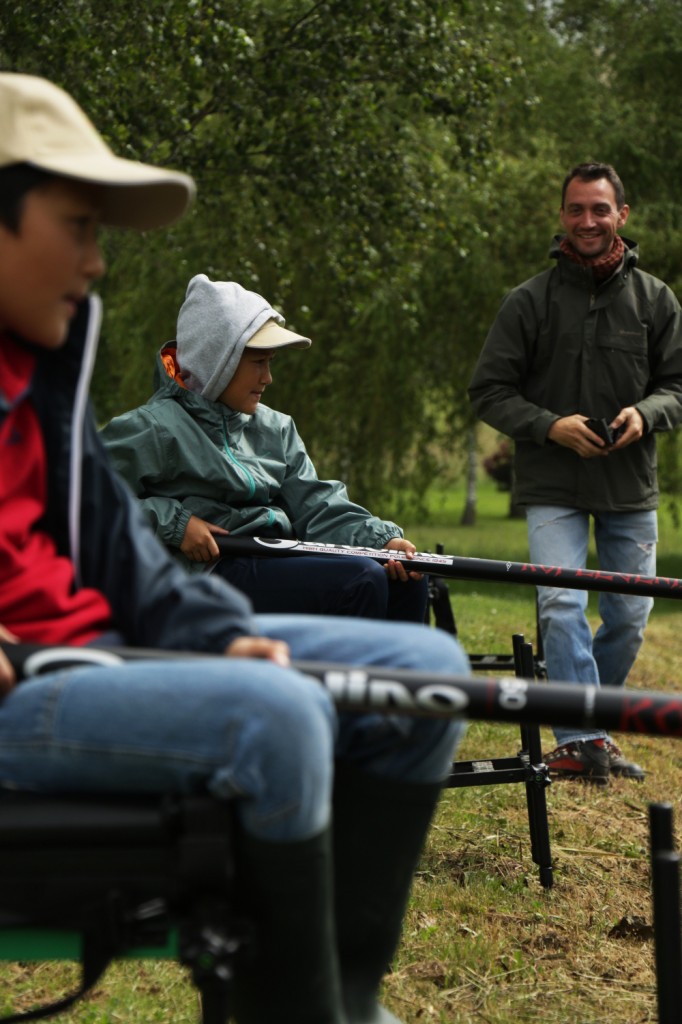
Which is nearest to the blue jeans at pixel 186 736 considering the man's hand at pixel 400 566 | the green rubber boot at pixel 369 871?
the green rubber boot at pixel 369 871

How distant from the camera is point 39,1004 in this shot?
333cm

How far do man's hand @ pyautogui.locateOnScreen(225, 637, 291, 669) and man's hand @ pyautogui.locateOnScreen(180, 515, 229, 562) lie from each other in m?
1.99

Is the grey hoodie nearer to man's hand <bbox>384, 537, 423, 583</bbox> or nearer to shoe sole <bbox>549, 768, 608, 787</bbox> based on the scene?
man's hand <bbox>384, 537, 423, 583</bbox>

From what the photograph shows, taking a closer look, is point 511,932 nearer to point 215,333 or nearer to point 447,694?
point 447,694

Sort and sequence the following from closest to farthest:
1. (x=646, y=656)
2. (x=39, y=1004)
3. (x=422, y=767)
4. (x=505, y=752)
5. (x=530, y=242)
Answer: (x=422, y=767) → (x=39, y=1004) → (x=505, y=752) → (x=646, y=656) → (x=530, y=242)

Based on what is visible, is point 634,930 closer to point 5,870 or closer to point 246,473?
point 246,473

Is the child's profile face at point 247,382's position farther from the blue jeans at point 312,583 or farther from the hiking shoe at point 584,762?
the hiking shoe at point 584,762

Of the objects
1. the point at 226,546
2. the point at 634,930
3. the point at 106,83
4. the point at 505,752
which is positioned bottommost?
the point at 505,752

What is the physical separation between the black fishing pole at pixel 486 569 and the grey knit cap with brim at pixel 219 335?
57cm

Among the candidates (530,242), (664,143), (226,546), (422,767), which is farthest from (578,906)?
(664,143)

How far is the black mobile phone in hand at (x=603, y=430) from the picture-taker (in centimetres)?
572

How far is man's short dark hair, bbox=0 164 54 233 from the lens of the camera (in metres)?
2.25

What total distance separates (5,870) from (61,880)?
0.08 metres

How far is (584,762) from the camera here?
18.4 ft
